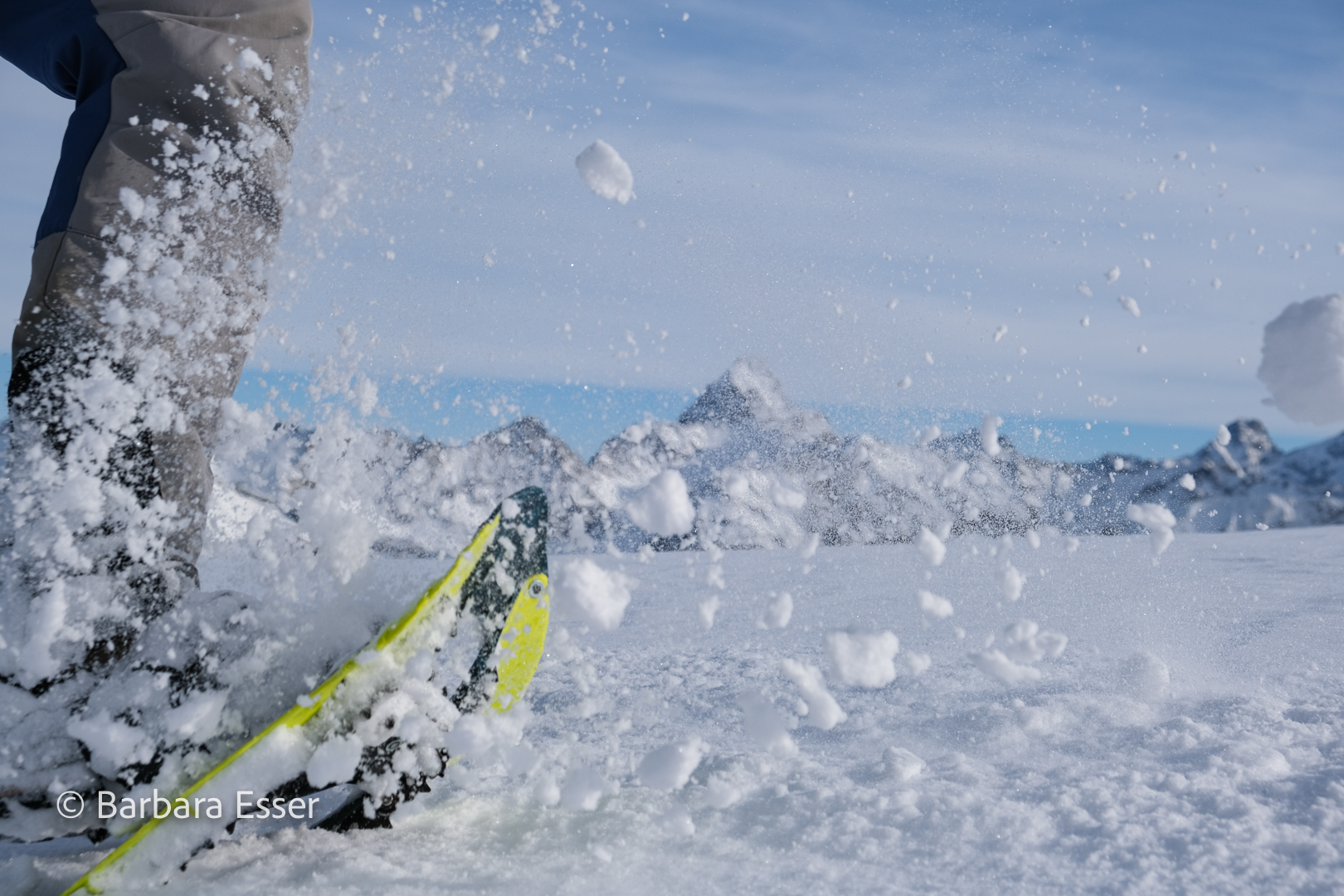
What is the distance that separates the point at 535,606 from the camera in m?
1.24

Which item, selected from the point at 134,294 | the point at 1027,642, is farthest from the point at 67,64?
the point at 1027,642

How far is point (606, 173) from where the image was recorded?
4.70 ft

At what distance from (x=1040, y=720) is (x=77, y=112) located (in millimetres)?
1580

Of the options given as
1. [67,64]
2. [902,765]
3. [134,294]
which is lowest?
[902,765]

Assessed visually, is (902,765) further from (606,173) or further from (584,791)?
(606,173)

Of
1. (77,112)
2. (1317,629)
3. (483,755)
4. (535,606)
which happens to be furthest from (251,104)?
(1317,629)

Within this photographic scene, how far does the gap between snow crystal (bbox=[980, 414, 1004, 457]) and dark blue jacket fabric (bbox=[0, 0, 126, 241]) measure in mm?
1562

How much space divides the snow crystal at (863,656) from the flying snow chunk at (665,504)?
0.86 feet

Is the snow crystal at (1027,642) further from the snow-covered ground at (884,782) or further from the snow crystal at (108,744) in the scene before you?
the snow crystal at (108,744)

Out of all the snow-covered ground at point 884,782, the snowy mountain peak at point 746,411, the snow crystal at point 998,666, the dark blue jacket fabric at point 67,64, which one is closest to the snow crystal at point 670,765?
the snow-covered ground at point 884,782

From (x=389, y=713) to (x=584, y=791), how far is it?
0.25 metres

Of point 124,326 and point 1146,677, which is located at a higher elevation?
point 124,326

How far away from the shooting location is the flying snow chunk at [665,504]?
1.22 m

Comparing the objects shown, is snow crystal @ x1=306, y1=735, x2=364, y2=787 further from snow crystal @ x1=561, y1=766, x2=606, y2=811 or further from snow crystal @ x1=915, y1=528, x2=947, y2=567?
snow crystal @ x1=915, y1=528, x2=947, y2=567
